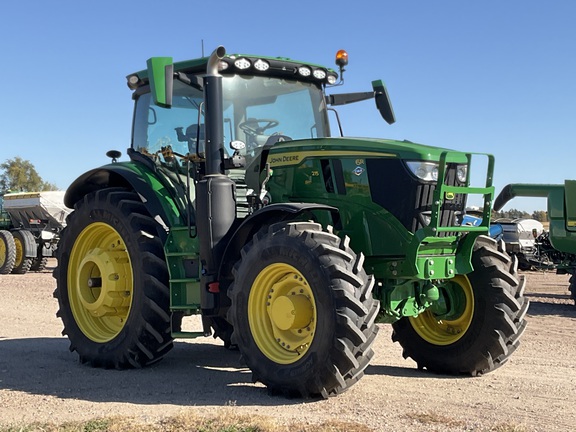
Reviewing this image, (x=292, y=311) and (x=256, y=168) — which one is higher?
(x=256, y=168)

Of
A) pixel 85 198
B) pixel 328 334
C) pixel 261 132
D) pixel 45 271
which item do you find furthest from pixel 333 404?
pixel 45 271

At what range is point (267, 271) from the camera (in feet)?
19.0

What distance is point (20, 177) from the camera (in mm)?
62188

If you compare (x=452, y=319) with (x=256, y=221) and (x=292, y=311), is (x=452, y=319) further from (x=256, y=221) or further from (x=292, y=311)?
(x=256, y=221)

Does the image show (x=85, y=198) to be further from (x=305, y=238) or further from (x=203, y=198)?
(x=305, y=238)

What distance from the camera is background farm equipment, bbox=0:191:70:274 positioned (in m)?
21.8

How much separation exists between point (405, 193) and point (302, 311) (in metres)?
1.26

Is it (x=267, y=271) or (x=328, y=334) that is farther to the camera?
(x=267, y=271)

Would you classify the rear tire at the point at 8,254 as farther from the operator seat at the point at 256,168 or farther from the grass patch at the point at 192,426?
the grass patch at the point at 192,426

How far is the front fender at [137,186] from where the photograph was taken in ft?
22.9

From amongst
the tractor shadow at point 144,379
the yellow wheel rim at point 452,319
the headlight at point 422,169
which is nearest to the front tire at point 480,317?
the yellow wheel rim at point 452,319

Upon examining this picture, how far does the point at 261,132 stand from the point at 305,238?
74.7 inches

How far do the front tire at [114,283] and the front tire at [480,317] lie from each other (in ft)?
8.21

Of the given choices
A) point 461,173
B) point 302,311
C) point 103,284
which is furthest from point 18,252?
point 461,173
